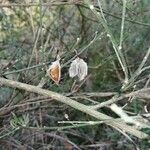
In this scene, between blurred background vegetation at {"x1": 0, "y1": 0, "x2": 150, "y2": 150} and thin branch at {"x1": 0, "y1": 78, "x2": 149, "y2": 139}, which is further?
blurred background vegetation at {"x1": 0, "y1": 0, "x2": 150, "y2": 150}

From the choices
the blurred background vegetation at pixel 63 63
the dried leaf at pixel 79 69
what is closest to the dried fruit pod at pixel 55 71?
the dried leaf at pixel 79 69

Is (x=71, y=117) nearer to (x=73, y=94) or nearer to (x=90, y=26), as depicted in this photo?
(x=90, y=26)

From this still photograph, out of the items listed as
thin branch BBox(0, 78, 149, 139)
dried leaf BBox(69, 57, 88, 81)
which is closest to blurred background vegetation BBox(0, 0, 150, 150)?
dried leaf BBox(69, 57, 88, 81)

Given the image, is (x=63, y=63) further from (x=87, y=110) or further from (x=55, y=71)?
(x=87, y=110)

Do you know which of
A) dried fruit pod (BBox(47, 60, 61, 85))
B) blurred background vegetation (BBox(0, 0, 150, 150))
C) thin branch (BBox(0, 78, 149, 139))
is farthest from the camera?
blurred background vegetation (BBox(0, 0, 150, 150))

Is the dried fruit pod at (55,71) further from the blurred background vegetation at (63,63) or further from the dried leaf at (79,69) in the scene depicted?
the blurred background vegetation at (63,63)

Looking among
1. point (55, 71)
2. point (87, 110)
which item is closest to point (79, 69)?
point (55, 71)

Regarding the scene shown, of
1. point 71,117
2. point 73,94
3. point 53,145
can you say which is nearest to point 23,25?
point 71,117

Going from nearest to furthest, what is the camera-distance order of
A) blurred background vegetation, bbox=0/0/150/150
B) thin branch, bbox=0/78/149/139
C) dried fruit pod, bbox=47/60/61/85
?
1. thin branch, bbox=0/78/149/139
2. dried fruit pod, bbox=47/60/61/85
3. blurred background vegetation, bbox=0/0/150/150

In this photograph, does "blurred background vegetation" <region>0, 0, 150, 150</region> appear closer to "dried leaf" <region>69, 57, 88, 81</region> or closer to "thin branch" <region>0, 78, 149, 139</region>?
"dried leaf" <region>69, 57, 88, 81</region>

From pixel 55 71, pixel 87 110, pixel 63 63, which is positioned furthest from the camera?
pixel 63 63

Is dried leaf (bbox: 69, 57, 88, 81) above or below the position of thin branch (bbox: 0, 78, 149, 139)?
above
